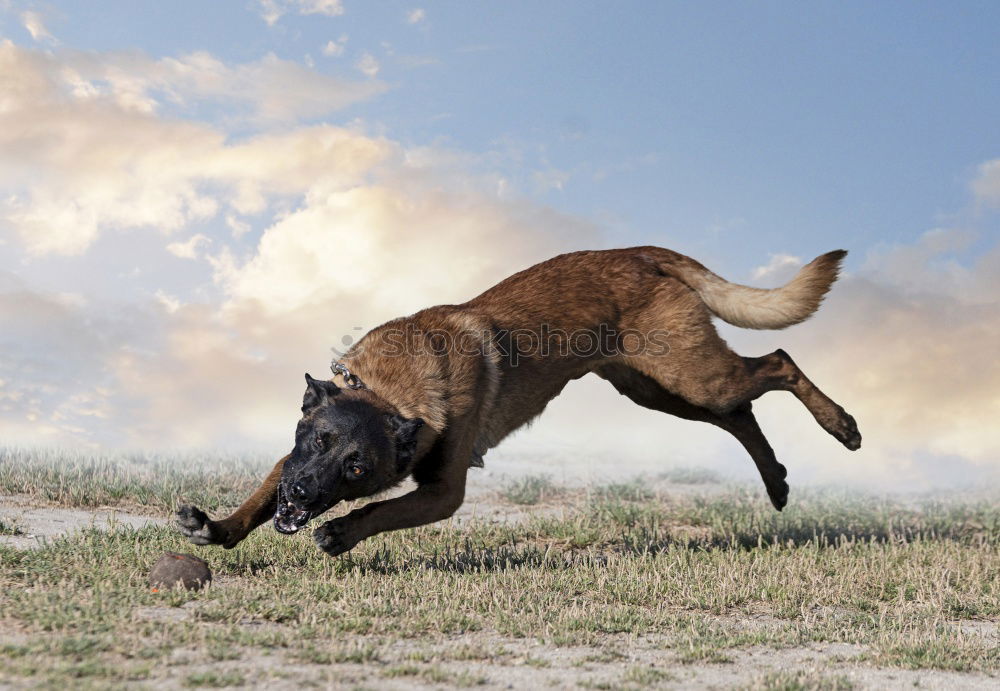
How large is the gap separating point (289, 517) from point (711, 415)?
3.73m

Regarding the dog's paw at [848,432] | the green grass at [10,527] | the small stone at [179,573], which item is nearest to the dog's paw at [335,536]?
the small stone at [179,573]

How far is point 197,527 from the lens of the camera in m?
5.86

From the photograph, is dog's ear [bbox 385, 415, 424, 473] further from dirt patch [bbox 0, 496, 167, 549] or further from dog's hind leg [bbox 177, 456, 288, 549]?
dirt patch [bbox 0, 496, 167, 549]

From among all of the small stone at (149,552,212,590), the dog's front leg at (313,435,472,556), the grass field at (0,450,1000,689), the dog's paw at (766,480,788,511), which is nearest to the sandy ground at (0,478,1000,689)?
the grass field at (0,450,1000,689)

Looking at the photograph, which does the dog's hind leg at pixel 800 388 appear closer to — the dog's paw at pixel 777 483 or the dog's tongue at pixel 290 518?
the dog's paw at pixel 777 483

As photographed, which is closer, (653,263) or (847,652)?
(847,652)

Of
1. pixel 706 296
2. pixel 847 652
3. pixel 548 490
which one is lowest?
pixel 847 652

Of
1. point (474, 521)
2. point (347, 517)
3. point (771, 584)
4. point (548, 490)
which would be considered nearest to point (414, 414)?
point (347, 517)

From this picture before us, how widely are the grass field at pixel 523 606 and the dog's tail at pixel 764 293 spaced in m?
1.81

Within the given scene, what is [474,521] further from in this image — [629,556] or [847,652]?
[847,652]

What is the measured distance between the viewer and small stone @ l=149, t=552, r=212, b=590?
18.0ft

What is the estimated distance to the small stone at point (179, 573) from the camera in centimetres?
548

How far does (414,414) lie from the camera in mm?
5879

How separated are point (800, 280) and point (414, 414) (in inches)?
135
